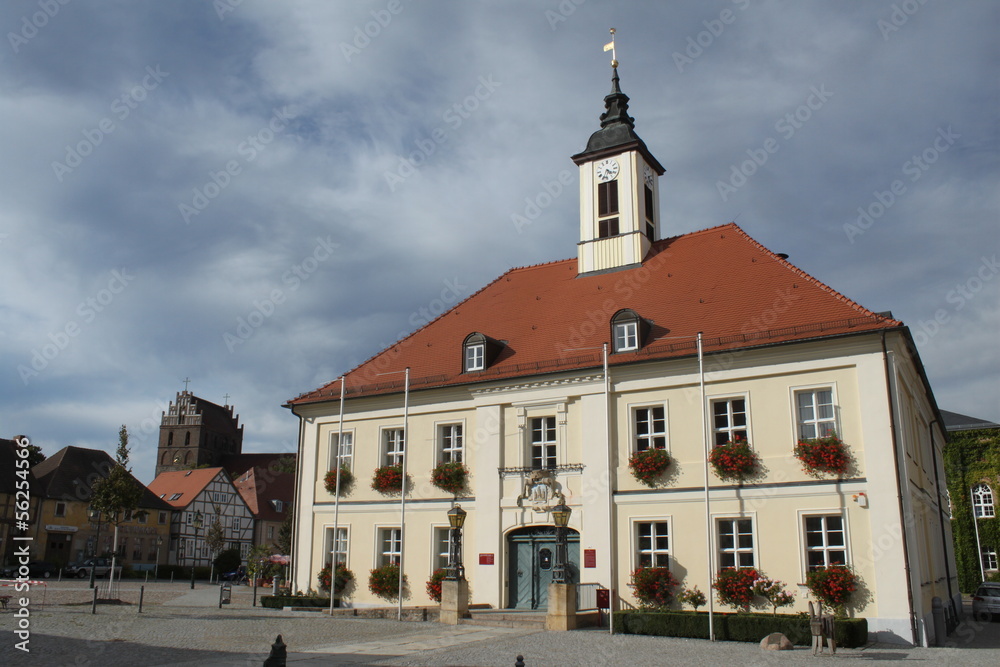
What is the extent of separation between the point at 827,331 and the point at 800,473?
3.61 meters

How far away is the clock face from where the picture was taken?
92.9 ft

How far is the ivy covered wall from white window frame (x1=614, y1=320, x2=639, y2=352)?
33.8 metres

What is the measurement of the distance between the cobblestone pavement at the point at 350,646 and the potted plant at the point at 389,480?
4788mm

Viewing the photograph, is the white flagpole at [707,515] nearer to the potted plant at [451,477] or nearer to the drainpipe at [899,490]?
the drainpipe at [899,490]

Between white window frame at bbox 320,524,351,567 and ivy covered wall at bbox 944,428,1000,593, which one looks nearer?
white window frame at bbox 320,524,351,567

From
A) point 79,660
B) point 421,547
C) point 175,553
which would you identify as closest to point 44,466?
point 175,553

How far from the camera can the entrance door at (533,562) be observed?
22672 millimetres

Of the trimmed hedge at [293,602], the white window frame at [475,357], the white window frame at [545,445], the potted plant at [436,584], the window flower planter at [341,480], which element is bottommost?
the trimmed hedge at [293,602]

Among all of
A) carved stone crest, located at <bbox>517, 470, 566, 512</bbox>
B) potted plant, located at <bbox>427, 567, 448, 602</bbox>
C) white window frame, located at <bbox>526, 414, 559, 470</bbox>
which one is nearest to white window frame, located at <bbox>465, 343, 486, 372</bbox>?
white window frame, located at <bbox>526, 414, 559, 470</bbox>

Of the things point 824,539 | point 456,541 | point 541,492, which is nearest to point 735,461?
point 824,539

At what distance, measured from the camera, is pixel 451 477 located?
24422 millimetres

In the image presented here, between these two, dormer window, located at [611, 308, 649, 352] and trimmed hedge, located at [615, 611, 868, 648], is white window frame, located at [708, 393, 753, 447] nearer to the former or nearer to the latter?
dormer window, located at [611, 308, 649, 352]

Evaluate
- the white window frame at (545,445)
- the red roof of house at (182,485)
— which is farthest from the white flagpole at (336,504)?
the red roof of house at (182,485)

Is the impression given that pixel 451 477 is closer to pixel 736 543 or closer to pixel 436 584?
pixel 436 584
